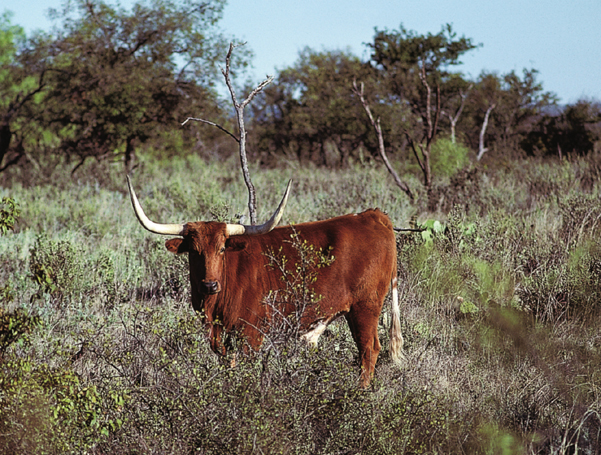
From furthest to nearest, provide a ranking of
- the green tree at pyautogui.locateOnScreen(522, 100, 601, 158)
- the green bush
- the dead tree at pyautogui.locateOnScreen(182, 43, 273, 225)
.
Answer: the green tree at pyautogui.locateOnScreen(522, 100, 601, 158) → the green bush → the dead tree at pyautogui.locateOnScreen(182, 43, 273, 225)

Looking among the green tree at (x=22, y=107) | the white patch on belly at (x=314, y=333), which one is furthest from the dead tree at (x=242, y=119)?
the green tree at (x=22, y=107)

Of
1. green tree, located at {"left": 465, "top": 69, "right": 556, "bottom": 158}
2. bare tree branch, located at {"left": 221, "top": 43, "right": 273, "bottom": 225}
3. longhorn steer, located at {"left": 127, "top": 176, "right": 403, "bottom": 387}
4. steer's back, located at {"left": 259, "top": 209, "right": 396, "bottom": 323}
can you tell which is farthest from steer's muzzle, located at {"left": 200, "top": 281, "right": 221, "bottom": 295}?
green tree, located at {"left": 465, "top": 69, "right": 556, "bottom": 158}

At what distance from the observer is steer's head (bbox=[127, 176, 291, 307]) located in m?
4.34

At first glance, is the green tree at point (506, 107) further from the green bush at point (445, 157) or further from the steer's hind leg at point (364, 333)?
the steer's hind leg at point (364, 333)

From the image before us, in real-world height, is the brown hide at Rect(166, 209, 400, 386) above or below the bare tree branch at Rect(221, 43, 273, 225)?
below

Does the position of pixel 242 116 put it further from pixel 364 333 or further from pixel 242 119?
pixel 364 333

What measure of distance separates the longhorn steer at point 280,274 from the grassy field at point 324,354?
0.21 metres

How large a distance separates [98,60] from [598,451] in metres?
15.3

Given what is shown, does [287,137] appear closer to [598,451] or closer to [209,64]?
[209,64]

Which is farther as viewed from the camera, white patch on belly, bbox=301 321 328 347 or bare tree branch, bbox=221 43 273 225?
bare tree branch, bbox=221 43 273 225

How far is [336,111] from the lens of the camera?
22.0 metres

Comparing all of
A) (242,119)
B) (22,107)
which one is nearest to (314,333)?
(242,119)

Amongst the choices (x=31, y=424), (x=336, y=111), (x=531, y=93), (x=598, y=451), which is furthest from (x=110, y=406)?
(x=531, y=93)

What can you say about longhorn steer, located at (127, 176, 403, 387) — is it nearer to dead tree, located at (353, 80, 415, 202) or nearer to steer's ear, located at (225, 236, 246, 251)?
steer's ear, located at (225, 236, 246, 251)
